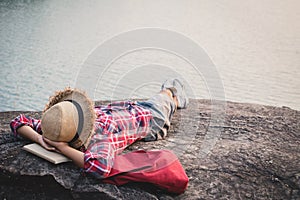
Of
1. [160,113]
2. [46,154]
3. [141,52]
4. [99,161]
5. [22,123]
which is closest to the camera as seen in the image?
[99,161]

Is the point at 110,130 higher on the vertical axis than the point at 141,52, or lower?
lower

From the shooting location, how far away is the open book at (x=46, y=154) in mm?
2549

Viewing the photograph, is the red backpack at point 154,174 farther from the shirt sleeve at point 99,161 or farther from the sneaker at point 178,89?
the sneaker at point 178,89

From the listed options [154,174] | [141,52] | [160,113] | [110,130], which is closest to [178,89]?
[160,113]

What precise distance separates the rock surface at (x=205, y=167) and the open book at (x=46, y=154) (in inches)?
1.8

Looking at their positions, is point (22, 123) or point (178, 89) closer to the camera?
point (22, 123)

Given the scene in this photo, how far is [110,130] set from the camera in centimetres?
297

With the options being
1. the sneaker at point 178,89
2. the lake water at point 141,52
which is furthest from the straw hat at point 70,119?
the lake water at point 141,52

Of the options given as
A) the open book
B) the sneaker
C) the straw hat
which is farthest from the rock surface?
the sneaker

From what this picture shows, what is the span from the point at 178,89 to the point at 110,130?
49.9 inches

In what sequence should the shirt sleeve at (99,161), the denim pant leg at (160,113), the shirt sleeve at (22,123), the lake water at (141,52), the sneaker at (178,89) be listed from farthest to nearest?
1. the lake water at (141,52)
2. the sneaker at (178,89)
3. the denim pant leg at (160,113)
4. the shirt sleeve at (22,123)
5. the shirt sleeve at (99,161)

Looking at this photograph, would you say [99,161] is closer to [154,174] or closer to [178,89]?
[154,174]

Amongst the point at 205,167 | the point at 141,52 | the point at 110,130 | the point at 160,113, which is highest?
the point at 141,52

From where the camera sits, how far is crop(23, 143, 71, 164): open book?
255cm
